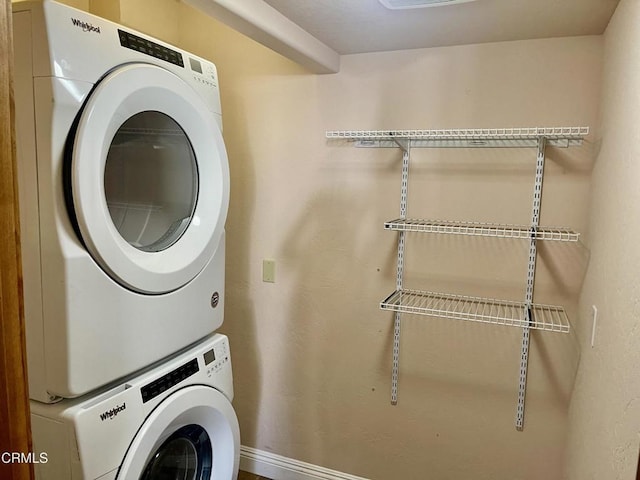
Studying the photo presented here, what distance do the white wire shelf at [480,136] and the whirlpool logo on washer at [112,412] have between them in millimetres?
1166

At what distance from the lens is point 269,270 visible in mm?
2158

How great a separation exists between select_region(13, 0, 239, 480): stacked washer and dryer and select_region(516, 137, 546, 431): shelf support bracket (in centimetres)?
112

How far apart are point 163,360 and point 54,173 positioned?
626 mm

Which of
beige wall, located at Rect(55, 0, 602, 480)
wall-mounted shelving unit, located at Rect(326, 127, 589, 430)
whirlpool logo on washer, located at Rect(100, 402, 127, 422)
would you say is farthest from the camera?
beige wall, located at Rect(55, 0, 602, 480)

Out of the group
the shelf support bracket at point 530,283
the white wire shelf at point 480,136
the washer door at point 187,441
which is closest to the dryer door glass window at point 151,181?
the washer door at point 187,441

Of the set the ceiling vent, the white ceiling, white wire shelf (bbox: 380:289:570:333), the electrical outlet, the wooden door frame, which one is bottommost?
white wire shelf (bbox: 380:289:570:333)

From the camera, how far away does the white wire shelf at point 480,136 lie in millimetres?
1596

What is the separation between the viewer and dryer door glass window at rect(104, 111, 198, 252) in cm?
134

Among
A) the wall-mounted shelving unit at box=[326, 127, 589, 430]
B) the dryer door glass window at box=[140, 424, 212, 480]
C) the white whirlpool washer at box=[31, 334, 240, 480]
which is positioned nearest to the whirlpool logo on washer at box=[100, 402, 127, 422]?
the white whirlpool washer at box=[31, 334, 240, 480]

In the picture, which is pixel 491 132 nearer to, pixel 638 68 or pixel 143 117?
pixel 638 68

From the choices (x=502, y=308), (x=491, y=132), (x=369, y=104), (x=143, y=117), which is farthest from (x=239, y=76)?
(x=502, y=308)

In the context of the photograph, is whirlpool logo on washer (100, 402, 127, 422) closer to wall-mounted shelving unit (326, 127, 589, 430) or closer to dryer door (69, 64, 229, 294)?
dryer door (69, 64, 229, 294)

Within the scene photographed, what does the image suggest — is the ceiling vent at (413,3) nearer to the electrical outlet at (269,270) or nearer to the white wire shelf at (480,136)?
the white wire shelf at (480,136)

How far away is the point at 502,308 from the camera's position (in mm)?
1768
